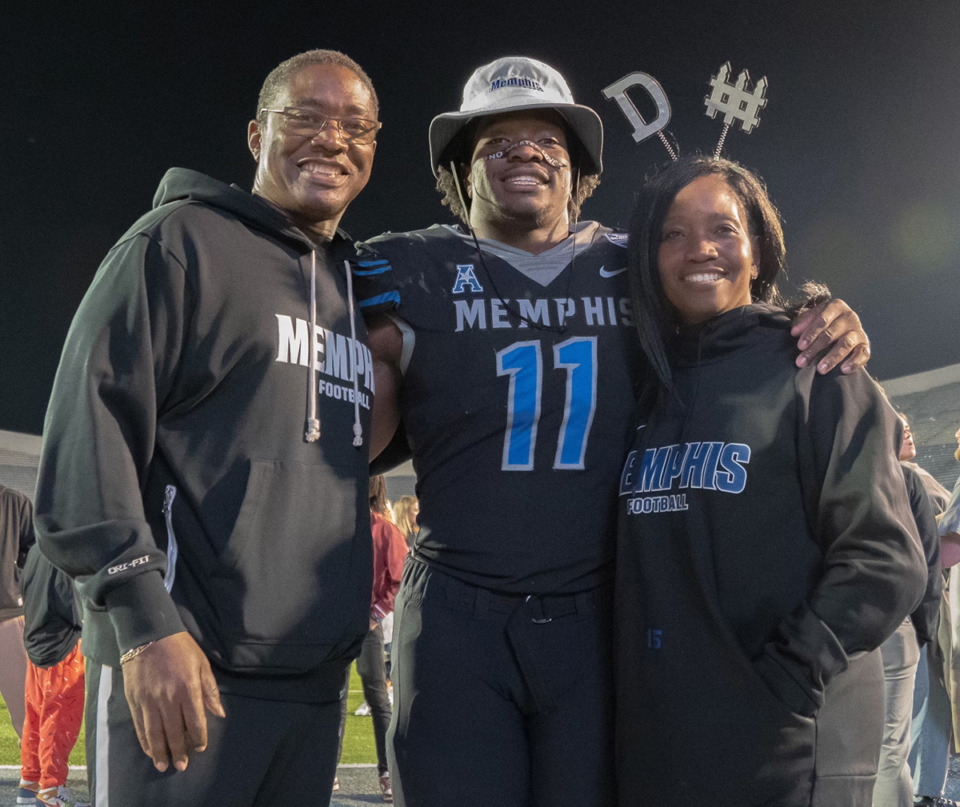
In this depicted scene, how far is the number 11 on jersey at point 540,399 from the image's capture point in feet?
7.54

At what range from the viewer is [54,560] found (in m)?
1.64

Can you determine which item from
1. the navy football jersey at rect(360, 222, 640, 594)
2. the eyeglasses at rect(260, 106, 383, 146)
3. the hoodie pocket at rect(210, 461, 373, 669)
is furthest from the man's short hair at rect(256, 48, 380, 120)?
the hoodie pocket at rect(210, 461, 373, 669)

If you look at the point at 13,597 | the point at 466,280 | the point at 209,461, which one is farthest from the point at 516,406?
the point at 13,597

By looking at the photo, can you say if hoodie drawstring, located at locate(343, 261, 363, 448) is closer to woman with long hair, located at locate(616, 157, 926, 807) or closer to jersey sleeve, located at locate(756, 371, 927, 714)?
woman with long hair, located at locate(616, 157, 926, 807)

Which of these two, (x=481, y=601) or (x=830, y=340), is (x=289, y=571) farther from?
(x=830, y=340)

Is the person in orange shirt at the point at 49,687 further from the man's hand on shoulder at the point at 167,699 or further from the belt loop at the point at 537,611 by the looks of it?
the man's hand on shoulder at the point at 167,699

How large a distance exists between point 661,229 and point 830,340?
0.51m

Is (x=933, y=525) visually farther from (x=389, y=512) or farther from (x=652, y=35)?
(x=652, y=35)

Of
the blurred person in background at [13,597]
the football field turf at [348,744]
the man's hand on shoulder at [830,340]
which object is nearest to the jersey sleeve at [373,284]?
the man's hand on shoulder at [830,340]

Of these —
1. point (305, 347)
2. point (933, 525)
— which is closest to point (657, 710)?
point (305, 347)

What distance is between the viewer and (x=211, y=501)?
69.1 inches

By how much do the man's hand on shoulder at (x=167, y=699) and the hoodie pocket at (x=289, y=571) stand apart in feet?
0.45

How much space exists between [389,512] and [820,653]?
4968 mm

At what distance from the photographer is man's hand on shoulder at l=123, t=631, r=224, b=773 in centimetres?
158
